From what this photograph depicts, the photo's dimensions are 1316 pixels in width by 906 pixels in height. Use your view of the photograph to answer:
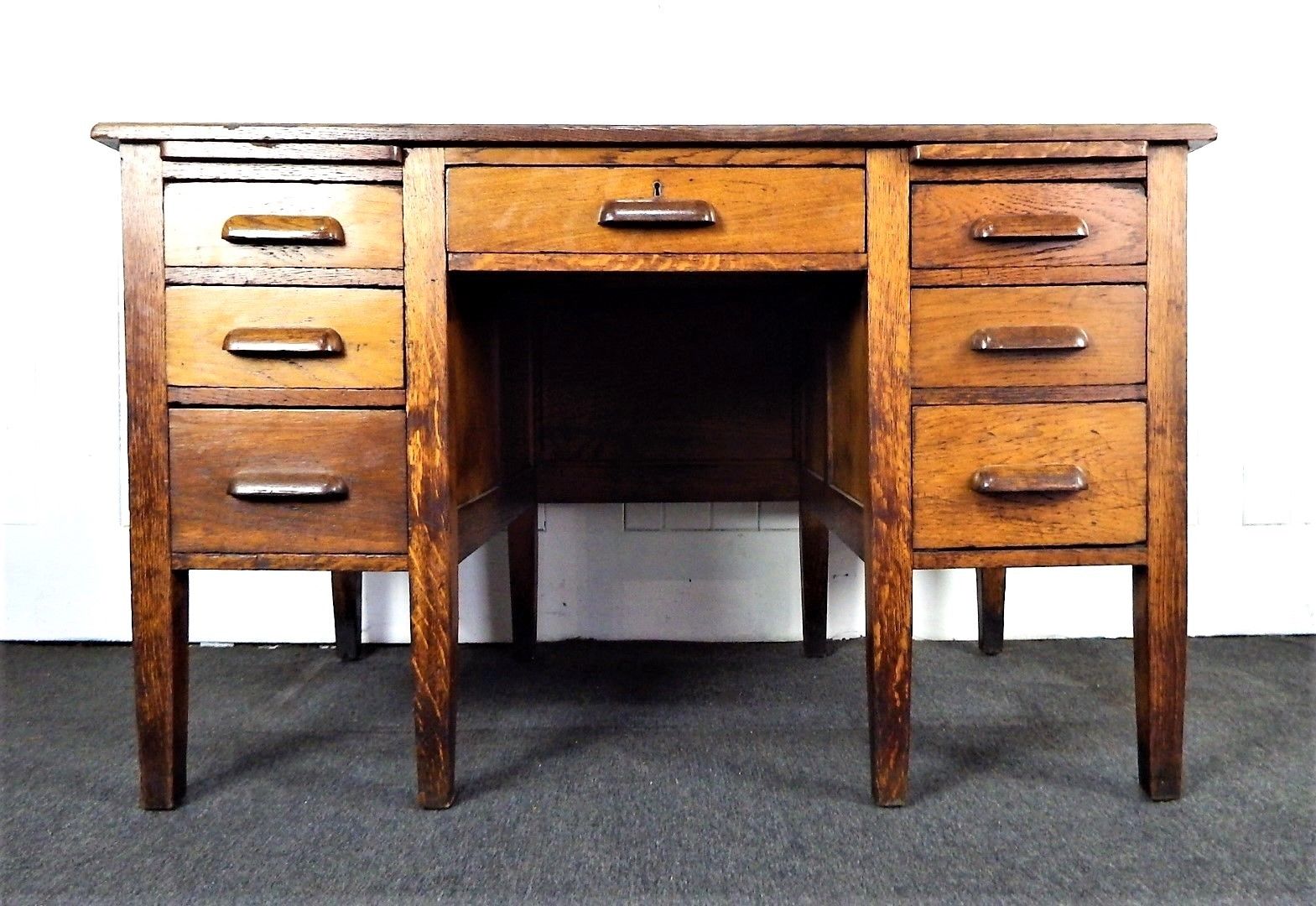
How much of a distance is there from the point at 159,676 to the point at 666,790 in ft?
2.57

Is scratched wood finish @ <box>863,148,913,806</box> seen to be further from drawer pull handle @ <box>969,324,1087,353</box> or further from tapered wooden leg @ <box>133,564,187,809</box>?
tapered wooden leg @ <box>133,564,187,809</box>

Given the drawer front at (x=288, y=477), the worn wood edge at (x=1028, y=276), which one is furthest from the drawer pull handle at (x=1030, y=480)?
the drawer front at (x=288, y=477)

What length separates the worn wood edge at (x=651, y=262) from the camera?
3.90 ft

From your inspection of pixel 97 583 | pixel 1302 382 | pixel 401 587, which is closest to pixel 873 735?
pixel 401 587

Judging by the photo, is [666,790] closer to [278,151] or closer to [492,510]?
[492,510]

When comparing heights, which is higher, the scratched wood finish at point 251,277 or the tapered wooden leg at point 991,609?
the scratched wood finish at point 251,277

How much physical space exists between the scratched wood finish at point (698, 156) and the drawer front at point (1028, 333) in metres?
0.24

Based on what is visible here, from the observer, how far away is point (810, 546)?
6.34 ft

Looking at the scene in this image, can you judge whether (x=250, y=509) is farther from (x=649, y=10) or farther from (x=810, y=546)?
(x=649, y=10)

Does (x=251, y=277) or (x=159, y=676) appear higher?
(x=251, y=277)

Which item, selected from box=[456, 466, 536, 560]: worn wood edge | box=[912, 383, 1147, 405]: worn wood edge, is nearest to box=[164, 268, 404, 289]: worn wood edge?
box=[456, 466, 536, 560]: worn wood edge

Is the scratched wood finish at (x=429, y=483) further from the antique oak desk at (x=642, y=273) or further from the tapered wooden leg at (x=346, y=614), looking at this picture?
the tapered wooden leg at (x=346, y=614)

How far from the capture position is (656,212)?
1176 mm

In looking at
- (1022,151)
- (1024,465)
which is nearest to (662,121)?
(1022,151)
